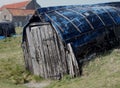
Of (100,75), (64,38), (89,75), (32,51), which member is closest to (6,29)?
(32,51)

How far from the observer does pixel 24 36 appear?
644 inches

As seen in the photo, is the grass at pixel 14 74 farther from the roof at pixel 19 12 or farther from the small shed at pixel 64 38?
the roof at pixel 19 12

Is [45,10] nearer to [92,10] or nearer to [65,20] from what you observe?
[65,20]

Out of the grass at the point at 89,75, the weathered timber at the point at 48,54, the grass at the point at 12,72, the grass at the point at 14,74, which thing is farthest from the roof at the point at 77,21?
the grass at the point at 12,72

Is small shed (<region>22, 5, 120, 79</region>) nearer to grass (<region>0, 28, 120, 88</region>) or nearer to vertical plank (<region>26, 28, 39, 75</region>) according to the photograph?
vertical plank (<region>26, 28, 39, 75</region>)

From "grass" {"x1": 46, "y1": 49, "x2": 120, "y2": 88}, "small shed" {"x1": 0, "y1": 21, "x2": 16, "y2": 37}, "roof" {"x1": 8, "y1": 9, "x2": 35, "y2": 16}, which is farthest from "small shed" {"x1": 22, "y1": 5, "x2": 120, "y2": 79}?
"roof" {"x1": 8, "y1": 9, "x2": 35, "y2": 16}

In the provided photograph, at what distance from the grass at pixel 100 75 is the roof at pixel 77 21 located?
1359mm

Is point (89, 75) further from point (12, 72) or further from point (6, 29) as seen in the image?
Answer: point (6, 29)

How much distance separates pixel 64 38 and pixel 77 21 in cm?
173

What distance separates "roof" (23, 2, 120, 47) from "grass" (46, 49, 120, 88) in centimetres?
136

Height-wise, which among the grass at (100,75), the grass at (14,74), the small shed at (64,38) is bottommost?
the grass at (14,74)

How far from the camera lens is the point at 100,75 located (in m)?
12.4

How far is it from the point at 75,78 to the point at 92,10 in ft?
16.8

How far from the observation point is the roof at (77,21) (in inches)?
562
